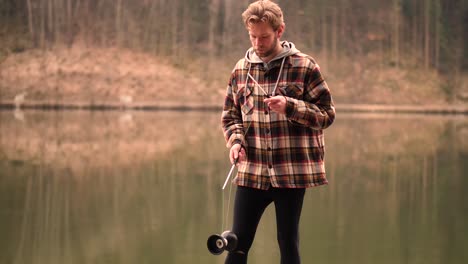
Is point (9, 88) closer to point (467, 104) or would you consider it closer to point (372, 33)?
point (372, 33)

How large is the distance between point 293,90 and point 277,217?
0.50m

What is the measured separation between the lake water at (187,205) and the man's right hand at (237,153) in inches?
57.3

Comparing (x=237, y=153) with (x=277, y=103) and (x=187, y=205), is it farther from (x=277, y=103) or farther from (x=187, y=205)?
(x=187, y=205)

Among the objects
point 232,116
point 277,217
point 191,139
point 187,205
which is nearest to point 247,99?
point 232,116

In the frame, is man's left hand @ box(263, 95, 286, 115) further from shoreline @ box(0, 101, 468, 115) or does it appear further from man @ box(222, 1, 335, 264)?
shoreline @ box(0, 101, 468, 115)

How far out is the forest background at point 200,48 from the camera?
31938 mm

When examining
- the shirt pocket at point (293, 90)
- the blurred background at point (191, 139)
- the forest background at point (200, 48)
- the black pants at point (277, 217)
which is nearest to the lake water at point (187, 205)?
the blurred background at point (191, 139)

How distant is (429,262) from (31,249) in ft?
7.73

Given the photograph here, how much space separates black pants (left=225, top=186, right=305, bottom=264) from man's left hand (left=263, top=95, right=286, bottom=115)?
0.32 metres

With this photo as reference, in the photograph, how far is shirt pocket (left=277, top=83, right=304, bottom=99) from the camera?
2.86 meters

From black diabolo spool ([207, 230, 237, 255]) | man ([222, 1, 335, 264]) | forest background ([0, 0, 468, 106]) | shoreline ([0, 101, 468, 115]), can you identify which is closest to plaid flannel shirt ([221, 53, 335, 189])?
man ([222, 1, 335, 264])

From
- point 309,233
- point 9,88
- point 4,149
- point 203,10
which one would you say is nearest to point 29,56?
point 9,88

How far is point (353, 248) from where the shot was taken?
15.0ft

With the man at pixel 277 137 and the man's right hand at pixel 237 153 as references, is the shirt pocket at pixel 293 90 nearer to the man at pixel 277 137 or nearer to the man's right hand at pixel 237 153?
the man at pixel 277 137
